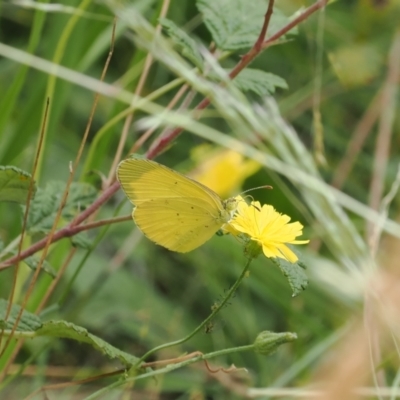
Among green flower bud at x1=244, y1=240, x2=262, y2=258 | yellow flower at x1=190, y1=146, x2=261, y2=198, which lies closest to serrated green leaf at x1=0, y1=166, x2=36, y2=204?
green flower bud at x1=244, y1=240, x2=262, y2=258

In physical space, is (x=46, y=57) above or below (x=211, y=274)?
above

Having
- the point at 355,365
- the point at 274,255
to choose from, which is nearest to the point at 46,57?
the point at 274,255

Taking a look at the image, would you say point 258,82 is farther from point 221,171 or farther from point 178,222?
point 221,171

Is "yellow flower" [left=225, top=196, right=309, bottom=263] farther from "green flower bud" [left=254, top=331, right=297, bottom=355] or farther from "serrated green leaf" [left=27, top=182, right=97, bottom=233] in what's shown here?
"serrated green leaf" [left=27, top=182, right=97, bottom=233]

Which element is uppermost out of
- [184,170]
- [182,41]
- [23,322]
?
[182,41]

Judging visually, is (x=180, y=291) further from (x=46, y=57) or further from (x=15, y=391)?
(x=46, y=57)

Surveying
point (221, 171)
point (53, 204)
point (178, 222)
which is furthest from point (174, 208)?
point (221, 171)
